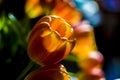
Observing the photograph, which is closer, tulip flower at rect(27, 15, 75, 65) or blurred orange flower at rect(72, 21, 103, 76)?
tulip flower at rect(27, 15, 75, 65)

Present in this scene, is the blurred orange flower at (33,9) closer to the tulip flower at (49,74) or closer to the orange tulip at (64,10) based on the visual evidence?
the orange tulip at (64,10)

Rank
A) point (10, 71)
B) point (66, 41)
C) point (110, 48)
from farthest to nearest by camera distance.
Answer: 1. point (110, 48)
2. point (10, 71)
3. point (66, 41)

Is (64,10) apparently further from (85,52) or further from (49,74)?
(49,74)

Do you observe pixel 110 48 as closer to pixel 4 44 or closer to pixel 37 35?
pixel 4 44

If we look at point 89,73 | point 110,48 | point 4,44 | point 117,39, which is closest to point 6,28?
point 4,44

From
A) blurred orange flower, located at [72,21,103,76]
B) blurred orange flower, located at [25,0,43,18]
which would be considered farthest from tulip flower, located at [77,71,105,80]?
blurred orange flower, located at [25,0,43,18]

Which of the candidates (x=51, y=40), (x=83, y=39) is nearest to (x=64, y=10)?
(x=83, y=39)

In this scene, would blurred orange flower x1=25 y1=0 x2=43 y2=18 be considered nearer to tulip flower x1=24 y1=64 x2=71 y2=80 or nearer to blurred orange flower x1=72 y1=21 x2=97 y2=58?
blurred orange flower x1=72 y1=21 x2=97 y2=58

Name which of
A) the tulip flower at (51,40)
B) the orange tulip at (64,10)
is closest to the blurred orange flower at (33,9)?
the orange tulip at (64,10)
